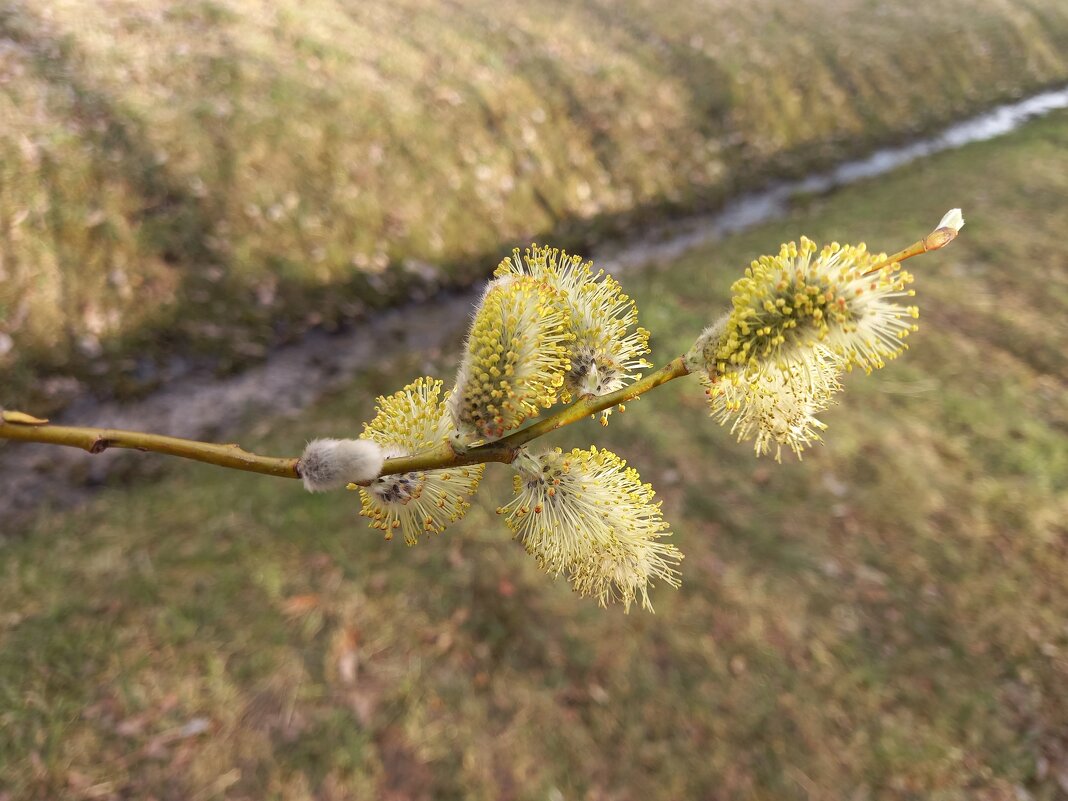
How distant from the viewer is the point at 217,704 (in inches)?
132

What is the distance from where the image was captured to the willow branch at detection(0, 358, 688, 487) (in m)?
0.90

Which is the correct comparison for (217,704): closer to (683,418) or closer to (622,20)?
(683,418)

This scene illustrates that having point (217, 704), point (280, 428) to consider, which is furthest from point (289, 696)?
point (280, 428)

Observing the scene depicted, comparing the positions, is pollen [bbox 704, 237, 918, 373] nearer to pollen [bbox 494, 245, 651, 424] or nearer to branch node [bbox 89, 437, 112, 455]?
pollen [bbox 494, 245, 651, 424]

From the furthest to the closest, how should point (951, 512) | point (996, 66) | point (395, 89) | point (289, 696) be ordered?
point (996, 66), point (395, 89), point (951, 512), point (289, 696)

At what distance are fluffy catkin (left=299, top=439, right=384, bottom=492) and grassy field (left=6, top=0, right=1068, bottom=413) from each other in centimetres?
492

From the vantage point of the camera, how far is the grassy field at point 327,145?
5137 mm

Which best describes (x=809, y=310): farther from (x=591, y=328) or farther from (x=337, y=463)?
(x=337, y=463)

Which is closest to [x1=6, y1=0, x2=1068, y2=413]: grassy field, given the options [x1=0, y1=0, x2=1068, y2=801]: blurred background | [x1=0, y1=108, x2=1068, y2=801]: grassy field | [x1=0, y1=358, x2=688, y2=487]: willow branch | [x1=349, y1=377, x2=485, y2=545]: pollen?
[x1=0, y1=0, x2=1068, y2=801]: blurred background

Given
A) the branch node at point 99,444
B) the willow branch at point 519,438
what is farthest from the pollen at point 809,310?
the branch node at point 99,444

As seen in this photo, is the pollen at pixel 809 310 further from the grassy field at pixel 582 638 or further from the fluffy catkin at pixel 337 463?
the grassy field at pixel 582 638

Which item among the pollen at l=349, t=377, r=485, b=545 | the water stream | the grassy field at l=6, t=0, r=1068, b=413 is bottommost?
the water stream

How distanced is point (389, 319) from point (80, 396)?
253cm

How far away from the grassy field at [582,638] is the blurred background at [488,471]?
2 centimetres
